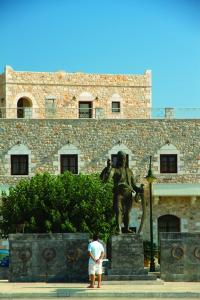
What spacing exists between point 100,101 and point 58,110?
20.4ft

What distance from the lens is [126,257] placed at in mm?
20266

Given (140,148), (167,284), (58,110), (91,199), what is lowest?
(167,284)

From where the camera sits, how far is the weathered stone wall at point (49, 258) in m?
20.5

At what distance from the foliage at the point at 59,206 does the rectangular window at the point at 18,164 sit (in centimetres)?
354

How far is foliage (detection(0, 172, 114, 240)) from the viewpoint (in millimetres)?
34281

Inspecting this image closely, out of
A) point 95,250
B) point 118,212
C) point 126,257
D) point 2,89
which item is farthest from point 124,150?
point 95,250

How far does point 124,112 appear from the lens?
5041cm

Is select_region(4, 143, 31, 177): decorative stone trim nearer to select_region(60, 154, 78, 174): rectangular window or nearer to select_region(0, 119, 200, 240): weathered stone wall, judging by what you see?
select_region(0, 119, 200, 240): weathered stone wall

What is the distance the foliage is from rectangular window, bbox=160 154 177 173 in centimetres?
514

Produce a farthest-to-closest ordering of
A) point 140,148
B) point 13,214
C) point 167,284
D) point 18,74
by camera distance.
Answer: point 18,74, point 140,148, point 13,214, point 167,284

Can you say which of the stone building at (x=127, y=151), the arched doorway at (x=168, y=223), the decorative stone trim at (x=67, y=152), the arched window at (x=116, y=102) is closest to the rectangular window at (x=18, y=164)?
the stone building at (x=127, y=151)

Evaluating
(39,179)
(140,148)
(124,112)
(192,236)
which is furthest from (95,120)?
(192,236)

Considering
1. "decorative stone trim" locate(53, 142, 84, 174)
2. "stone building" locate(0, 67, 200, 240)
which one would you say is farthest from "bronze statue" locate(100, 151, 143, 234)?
"decorative stone trim" locate(53, 142, 84, 174)

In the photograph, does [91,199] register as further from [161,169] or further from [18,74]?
[18,74]
